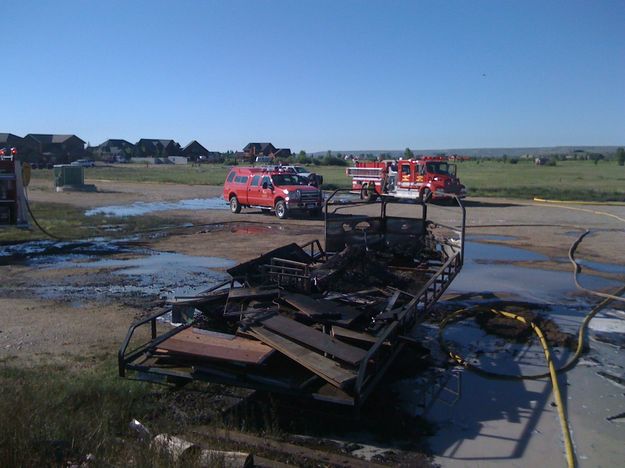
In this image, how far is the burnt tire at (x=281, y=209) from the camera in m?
25.6

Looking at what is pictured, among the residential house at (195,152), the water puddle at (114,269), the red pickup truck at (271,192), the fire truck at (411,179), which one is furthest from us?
the residential house at (195,152)

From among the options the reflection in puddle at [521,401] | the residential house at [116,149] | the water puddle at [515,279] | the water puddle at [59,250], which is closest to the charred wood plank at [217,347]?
the reflection in puddle at [521,401]

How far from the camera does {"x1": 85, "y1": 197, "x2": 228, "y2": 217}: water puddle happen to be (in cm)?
2748

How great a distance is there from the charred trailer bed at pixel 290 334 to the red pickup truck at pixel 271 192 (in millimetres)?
16440

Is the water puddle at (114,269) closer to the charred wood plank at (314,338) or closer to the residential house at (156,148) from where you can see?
→ the charred wood plank at (314,338)

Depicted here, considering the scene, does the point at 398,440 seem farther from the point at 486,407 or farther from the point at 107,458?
the point at 107,458

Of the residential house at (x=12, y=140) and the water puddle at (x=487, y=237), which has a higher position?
the residential house at (x=12, y=140)

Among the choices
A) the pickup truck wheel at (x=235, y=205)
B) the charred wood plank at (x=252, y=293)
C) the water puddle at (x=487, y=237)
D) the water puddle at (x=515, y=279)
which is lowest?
the water puddle at (x=487, y=237)

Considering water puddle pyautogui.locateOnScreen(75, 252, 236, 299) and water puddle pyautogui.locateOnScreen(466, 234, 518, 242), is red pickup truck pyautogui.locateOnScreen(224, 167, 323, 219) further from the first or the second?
water puddle pyautogui.locateOnScreen(75, 252, 236, 299)

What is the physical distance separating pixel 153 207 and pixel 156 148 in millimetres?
111478

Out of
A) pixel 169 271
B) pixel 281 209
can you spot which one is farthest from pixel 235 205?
pixel 169 271

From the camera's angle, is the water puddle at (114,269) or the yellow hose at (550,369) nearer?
the yellow hose at (550,369)

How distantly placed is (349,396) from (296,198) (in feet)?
66.5

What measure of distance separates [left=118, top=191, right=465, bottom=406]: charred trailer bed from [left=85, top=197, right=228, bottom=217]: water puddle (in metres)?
19.5
